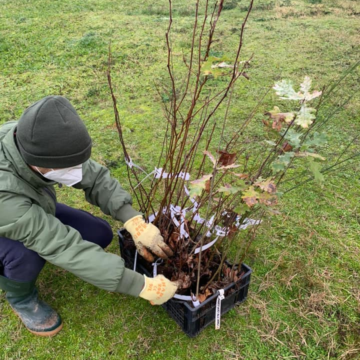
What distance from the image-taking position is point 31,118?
1.42m

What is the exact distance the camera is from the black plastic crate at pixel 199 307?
168cm

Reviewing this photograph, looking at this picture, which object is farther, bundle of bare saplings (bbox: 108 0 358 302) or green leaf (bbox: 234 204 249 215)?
green leaf (bbox: 234 204 249 215)

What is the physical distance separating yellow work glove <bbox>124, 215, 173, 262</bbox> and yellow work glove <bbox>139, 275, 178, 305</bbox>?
0.63 ft

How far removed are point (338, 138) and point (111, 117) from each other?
2.39 metres

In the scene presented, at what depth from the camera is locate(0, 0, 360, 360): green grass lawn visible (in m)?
1.82

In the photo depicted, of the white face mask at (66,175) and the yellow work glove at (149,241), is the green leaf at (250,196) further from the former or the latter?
the white face mask at (66,175)

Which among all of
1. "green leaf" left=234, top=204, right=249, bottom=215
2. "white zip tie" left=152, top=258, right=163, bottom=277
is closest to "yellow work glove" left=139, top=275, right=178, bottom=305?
"white zip tie" left=152, top=258, right=163, bottom=277

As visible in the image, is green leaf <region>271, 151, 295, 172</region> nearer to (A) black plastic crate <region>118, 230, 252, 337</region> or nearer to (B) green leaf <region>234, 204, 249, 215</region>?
(B) green leaf <region>234, 204, 249, 215</region>

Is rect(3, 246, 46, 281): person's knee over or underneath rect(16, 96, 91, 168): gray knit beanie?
underneath

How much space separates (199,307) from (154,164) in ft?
5.61

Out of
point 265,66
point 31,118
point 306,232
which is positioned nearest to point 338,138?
point 306,232

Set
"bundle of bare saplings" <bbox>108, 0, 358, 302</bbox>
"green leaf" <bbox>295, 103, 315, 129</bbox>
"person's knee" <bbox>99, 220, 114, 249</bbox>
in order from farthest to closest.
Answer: "person's knee" <bbox>99, 220, 114, 249</bbox>
"bundle of bare saplings" <bbox>108, 0, 358, 302</bbox>
"green leaf" <bbox>295, 103, 315, 129</bbox>

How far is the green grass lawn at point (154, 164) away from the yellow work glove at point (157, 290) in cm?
33

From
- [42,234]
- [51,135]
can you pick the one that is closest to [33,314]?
[42,234]
